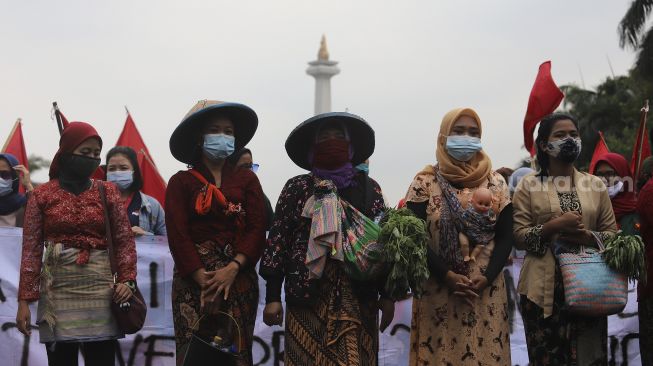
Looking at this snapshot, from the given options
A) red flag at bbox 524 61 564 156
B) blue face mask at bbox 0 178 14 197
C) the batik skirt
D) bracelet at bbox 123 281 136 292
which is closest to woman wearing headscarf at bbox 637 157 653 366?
red flag at bbox 524 61 564 156

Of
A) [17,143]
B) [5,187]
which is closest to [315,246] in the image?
[5,187]

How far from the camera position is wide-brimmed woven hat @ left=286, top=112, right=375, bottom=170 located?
244 inches

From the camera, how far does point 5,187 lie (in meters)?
8.53

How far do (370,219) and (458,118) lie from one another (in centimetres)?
89

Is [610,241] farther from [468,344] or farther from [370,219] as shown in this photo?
[370,219]

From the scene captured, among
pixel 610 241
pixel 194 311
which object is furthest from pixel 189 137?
pixel 610 241

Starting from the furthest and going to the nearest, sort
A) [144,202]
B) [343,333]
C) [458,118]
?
1. [144,202]
2. [458,118]
3. [343,333]

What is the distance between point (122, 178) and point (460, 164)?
300 cm

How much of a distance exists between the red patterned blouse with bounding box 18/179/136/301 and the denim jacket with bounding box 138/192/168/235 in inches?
69.9

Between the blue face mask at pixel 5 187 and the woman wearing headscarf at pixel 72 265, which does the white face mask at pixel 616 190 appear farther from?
the blue face mask at pixel 5 187

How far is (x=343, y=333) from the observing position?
583 centimetres

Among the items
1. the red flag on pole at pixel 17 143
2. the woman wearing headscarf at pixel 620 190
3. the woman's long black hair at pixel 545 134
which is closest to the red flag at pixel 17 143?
the red flag on pole at pixel 17 143

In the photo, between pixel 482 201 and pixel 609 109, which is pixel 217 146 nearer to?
pixel 482 201

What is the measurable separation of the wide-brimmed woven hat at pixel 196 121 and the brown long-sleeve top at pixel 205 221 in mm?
231
